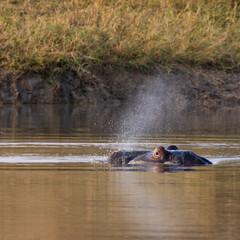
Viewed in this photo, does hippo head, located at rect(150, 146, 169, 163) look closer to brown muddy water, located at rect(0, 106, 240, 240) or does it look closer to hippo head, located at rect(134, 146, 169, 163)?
hippo head, located at rect(134, 146, 169, 163)

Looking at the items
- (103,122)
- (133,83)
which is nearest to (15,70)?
(133,83)

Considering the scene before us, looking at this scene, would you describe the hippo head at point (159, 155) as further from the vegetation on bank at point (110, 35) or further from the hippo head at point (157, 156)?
the vegetation on bank at point (110, 35)

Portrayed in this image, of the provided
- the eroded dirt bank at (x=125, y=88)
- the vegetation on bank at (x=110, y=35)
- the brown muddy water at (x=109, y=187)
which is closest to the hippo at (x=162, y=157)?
the brown muddy water at (x=109, y=187)

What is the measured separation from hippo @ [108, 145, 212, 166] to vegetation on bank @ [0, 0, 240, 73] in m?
13.0

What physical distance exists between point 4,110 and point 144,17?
7798mm

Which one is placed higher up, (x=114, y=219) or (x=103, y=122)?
(x=103, y=122)

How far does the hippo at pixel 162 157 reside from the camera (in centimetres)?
1054

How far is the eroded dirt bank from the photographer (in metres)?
23.8

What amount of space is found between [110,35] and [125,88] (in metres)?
1.88

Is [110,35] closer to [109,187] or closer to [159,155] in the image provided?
[159,155]

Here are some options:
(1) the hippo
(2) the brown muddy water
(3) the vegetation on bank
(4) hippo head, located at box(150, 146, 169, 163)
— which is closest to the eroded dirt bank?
(3) the vegetation on bank

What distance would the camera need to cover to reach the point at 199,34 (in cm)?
2661

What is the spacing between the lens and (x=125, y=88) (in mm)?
24578

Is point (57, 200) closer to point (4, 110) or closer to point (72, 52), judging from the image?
point (4, 110)
